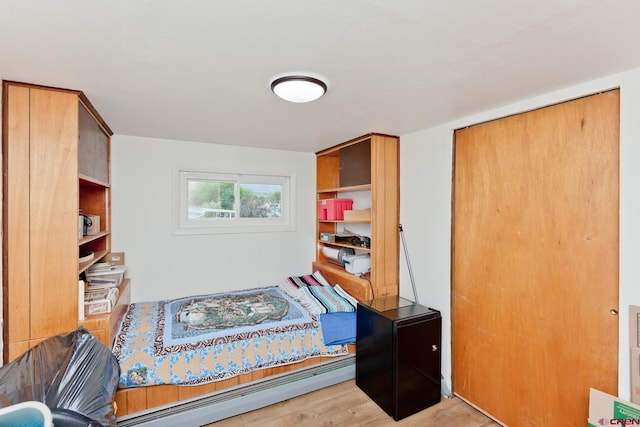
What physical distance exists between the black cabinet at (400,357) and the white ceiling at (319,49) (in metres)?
1.51

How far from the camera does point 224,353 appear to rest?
2088 mm

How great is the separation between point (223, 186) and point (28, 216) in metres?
1.75

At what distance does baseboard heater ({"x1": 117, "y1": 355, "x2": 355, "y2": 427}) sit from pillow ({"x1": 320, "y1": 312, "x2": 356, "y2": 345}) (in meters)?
0.18

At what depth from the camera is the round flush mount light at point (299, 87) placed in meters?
1.50

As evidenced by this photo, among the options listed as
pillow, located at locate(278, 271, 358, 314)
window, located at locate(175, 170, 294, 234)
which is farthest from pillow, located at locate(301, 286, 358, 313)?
window, located at locate(175, 170, 294, 234)

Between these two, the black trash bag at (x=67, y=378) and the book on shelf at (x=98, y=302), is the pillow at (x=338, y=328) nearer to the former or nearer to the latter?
the black trash bag at (x=67, y=378)

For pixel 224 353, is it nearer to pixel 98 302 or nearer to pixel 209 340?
pixel 209 340

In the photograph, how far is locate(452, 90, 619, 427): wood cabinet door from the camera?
155 centimetres

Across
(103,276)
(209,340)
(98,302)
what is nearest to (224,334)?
(209,340)

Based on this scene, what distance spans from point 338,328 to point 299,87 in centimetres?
187

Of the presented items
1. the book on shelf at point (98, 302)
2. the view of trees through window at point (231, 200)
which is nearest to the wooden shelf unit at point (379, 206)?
the view of trees through window at point (231, 200)

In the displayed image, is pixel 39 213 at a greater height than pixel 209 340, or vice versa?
pixel 39 213

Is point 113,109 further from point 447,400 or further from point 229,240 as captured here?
point 447,400

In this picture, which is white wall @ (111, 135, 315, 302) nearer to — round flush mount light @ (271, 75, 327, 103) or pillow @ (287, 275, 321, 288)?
pillow @ (287, 275, 321, 288)
